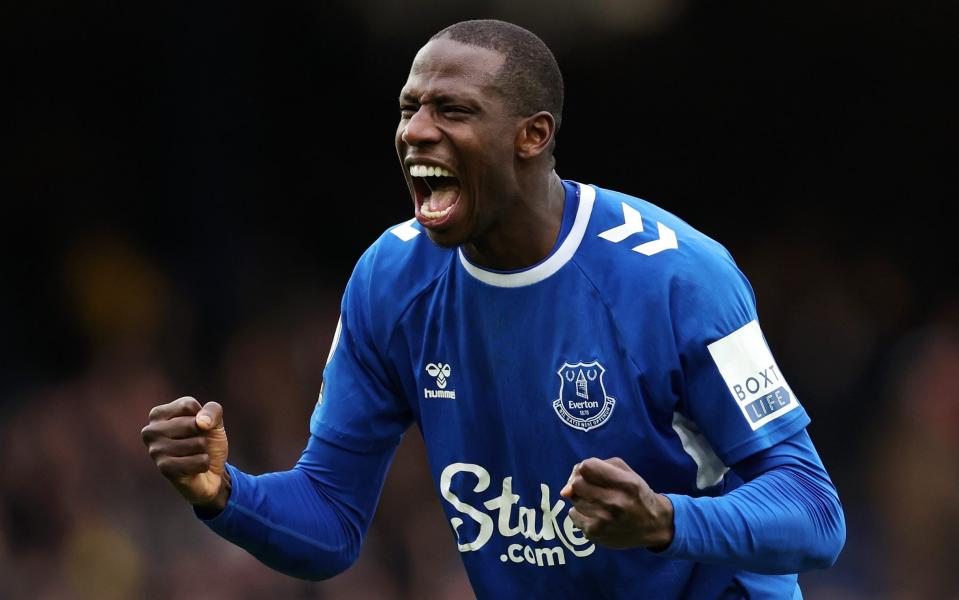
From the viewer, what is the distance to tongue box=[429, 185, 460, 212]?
3441 mm

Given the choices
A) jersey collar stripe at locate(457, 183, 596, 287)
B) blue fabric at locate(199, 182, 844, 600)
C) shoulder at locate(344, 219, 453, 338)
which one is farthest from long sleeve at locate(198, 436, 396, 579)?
jersey collar stripe at locate(457, 183, 596, 287)

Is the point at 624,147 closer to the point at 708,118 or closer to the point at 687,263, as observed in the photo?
the point at 708,118

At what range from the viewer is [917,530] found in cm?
712

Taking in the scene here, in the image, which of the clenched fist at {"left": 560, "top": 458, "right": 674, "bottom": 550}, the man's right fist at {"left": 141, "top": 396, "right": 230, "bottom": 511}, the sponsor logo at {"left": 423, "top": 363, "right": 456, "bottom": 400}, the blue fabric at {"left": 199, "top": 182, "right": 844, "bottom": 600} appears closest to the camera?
the clenched fist at {"left": 560, "top": 458, "right": 674, "bottom": 550}

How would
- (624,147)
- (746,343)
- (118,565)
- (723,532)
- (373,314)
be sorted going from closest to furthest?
(723,532)
(746,343)
(373,314)
(118,565)
(624,147)

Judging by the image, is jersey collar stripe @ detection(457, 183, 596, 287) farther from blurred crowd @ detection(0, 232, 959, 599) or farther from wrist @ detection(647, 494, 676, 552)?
blurred crowd @ detection(0, 232, 959, 599)

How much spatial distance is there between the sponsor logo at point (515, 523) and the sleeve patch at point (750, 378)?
20.9 inches

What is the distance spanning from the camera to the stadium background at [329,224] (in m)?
7.13

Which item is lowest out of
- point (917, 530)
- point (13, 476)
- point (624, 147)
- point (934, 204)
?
point (917, 530)

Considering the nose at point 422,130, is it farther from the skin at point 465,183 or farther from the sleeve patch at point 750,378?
the sleeve patch at point 750,378

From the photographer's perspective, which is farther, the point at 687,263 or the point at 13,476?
the point at 13,476

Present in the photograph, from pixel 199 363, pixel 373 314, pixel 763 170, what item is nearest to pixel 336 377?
pixel 373 314

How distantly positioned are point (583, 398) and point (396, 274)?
600mm

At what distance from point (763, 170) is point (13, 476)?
401cm
